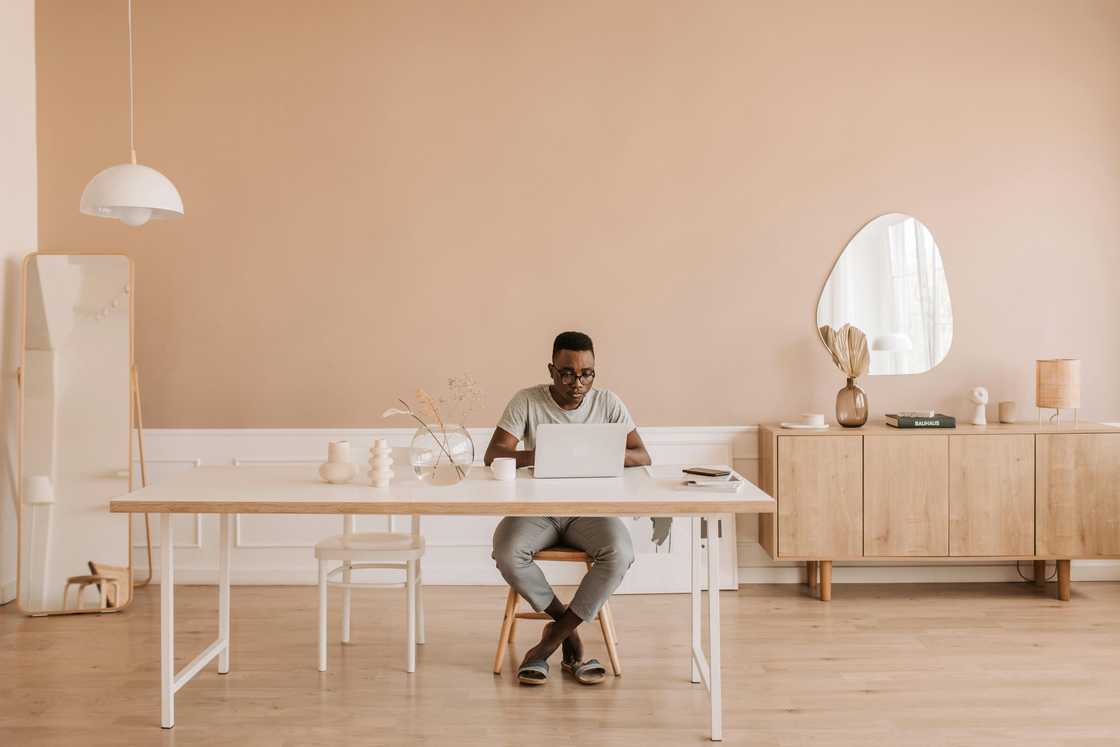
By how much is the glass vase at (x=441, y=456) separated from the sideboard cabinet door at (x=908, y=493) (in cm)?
213

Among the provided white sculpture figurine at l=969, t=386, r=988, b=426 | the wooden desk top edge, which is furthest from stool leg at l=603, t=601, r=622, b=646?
white sculpture figurine at l=969, t=386, r=988, b=426

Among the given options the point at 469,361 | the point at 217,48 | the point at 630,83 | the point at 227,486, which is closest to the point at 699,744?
the point at 227,486

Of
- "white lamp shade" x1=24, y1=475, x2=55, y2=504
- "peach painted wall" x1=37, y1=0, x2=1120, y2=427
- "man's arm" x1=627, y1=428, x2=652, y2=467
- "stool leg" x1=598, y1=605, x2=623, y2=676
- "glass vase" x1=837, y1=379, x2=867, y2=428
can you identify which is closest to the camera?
"stool leg" x1=598, y1=605, x2=623, y2=676

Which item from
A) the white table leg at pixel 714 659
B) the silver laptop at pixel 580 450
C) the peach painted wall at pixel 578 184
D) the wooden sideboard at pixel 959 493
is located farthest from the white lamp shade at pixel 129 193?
the wooden sideboard at pixel 959 493

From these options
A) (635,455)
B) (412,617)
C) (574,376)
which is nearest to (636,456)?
(635,455)

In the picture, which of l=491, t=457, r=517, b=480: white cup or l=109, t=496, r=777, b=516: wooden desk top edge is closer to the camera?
l=109, t=496, r=777, b=516: wooden desk top edge

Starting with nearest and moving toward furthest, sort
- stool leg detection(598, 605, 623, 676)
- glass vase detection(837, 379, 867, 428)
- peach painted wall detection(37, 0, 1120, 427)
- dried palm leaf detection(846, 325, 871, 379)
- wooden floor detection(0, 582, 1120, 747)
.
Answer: wooden floor detection(0, 582, 1120, 747) < stool leg detection(598, 605, 623, 676) < glass vase detection(837, 379, 867, 428) < dried palm leaf detection(846, 325, 871, 379) < peach painted wall detection(37, 0, 1120, 427)

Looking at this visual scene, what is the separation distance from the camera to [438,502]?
280 centimetres

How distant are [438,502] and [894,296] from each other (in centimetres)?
297

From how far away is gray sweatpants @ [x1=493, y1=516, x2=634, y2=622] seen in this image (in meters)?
3.28

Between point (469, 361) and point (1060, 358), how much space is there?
10.0 ft

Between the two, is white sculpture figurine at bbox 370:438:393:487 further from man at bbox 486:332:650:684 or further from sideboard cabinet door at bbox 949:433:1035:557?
sideboard cabinet door at bbox 949:433:1035:557

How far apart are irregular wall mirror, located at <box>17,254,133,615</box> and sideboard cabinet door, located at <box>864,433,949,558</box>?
3.59 m

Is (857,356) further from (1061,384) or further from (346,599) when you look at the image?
(346,599)
